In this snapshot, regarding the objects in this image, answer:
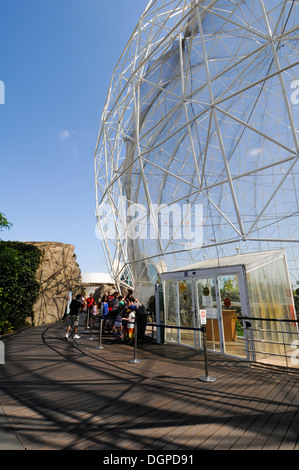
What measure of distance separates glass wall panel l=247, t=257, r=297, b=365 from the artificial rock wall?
53.0 ft

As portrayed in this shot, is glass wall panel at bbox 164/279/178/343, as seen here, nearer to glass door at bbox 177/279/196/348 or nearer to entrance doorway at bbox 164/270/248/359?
entrance doorway at bbox 164/270/248/359

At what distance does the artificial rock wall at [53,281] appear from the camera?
19.3m

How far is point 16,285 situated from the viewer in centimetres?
1523

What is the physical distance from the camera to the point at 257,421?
400 cm

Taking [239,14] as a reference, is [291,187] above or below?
below

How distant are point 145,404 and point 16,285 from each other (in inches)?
536

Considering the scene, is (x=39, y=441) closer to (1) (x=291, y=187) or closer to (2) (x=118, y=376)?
(2) (x=118, y=376)

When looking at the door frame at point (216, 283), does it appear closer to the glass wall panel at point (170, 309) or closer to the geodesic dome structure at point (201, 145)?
the glass wall panel at point (170, 309)

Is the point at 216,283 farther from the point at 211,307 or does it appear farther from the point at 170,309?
the point at 170,309

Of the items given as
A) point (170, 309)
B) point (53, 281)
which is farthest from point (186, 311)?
point (53, 281)
